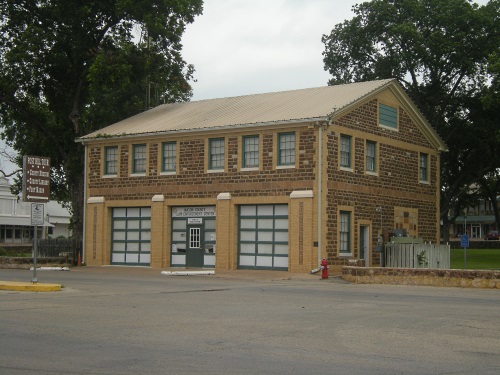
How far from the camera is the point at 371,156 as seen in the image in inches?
1421

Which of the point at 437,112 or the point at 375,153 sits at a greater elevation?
the point at 437,112

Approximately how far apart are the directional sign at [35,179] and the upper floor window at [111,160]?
53.2ft

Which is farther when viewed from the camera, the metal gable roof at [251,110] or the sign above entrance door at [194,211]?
the sign above entrance door at [194,211]

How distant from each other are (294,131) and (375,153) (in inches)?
195

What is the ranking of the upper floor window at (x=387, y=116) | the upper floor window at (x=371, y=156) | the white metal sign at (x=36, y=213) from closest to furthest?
the white metal sign at (x=36, y=213), the upper floor window at (x=371, y=156), the upper floor window at (x=387, y=116)

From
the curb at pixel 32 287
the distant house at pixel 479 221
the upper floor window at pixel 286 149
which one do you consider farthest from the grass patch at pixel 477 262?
the distant house at pixel 479 221

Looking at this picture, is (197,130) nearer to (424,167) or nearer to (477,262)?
(424,167)

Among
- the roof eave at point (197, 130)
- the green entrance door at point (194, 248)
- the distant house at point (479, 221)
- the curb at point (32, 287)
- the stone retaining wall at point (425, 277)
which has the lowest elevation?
the curb at point (32, 287)

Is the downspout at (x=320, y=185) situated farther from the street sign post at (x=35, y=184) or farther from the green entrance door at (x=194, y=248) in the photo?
the street sign post at (x=35, y=184)

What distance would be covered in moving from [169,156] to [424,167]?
12730mm

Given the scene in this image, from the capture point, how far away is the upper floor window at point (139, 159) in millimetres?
38219

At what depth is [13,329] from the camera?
1314cm

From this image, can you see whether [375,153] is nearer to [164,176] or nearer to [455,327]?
[164,176]

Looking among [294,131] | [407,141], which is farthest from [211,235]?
[407,141]
